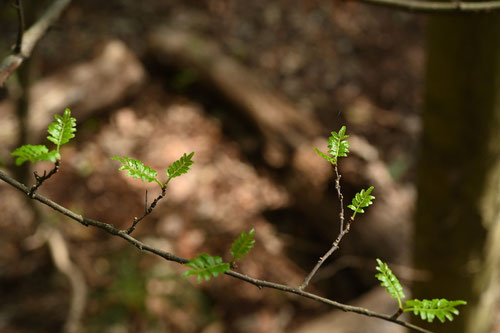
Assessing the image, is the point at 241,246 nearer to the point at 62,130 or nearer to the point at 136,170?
the point at 136,170

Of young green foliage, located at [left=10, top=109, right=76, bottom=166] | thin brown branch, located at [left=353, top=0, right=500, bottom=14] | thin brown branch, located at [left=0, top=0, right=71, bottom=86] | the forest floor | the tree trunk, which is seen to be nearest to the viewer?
young green foliage, located at [left=10, top=109, right=76, bottom=166]

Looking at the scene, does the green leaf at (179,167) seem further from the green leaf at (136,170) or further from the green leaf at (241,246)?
the green leaf at (241,246)

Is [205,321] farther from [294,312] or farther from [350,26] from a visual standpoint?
[350,26]

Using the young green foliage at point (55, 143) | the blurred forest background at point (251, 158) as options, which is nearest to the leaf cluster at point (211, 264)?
→ the young green foliage at point (55, 143)

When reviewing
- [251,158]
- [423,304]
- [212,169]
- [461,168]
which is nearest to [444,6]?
[461,168]

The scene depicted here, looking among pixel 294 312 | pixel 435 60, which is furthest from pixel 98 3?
pixel 435 60

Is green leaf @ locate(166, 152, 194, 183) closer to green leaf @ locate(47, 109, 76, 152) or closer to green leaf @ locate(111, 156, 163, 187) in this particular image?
green leaf @ locate(111, 156, 163, 187)

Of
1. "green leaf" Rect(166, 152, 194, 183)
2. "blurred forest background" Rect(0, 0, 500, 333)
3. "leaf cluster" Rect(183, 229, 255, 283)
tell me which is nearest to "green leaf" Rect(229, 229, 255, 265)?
"leaf cluster" Rect(183, 229, 255, 283)
